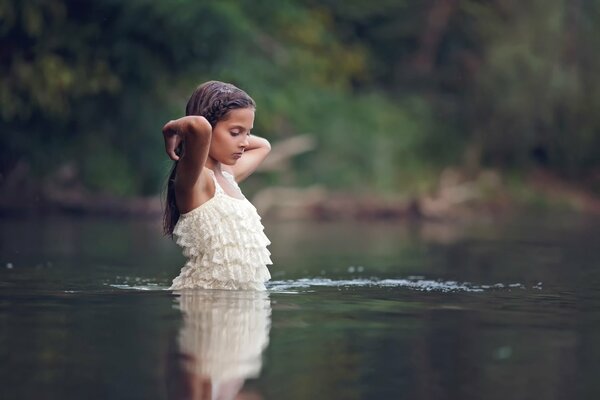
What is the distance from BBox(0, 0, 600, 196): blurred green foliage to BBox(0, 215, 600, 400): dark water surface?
5883 mm

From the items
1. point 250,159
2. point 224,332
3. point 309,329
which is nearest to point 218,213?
point 250,159

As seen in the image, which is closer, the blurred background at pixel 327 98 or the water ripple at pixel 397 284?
the water ripple at pixel 397 284

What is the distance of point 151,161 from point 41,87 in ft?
9.65

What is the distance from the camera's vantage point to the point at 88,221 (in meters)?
16.6

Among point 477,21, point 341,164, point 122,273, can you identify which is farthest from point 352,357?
point 477,21

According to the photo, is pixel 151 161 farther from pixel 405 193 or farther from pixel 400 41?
pixel 400 41

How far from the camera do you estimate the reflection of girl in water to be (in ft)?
12.8

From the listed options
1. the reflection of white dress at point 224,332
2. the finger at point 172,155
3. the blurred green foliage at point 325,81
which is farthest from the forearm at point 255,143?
the blurred green foliage at point 325,81

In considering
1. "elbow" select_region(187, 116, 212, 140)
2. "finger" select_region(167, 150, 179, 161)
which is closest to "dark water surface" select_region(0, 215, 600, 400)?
"finger" select_region(167, 150, 179, 161)

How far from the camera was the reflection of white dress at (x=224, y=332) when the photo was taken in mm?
4211

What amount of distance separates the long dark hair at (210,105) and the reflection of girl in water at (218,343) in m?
0.42

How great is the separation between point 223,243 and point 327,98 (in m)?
16.2

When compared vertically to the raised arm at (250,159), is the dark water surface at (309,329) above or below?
below

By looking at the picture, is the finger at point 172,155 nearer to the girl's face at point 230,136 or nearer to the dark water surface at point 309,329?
the girl's face at point 230,136
